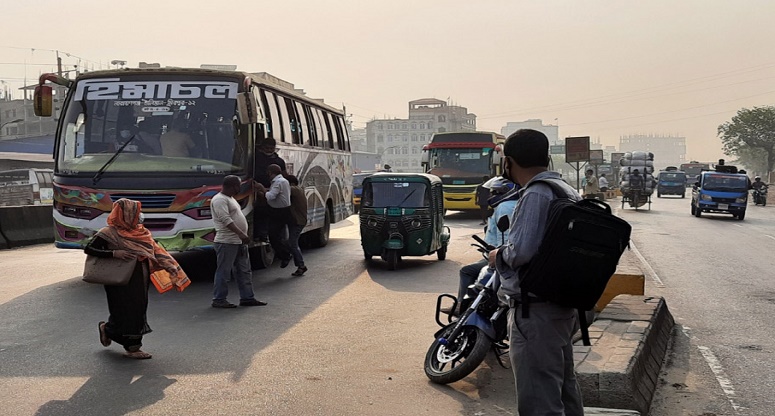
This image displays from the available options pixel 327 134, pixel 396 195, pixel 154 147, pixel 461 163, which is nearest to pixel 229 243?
pixel 154 147

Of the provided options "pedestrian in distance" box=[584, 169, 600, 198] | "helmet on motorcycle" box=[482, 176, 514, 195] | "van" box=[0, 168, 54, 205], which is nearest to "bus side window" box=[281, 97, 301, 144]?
"helmet on motorcycle" box=[482, 176, 514, 195]

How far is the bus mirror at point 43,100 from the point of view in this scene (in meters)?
11.4

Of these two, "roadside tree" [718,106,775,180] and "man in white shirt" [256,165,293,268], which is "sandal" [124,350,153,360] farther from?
"roadside tree" [718,106,775,180]

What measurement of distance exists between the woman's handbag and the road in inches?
28.7

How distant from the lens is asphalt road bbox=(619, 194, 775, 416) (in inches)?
245

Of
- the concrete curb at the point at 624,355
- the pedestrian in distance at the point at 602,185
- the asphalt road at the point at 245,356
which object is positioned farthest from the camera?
the pedestrian in distance at the point at 602,185

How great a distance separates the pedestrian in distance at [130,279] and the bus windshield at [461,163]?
72.9 ft

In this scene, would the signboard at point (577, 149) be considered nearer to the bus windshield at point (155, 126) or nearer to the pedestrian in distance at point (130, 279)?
the bus windshield at point (155, 126)

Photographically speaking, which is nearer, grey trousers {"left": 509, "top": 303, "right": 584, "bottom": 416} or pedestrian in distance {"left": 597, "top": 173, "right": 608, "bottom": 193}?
grey trousers {"left": 509, "top": 303, "right": 584, "bottom": 416}

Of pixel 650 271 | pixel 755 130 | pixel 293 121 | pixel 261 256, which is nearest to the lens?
pixel 261 256

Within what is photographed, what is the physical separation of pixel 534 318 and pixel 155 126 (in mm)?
9367

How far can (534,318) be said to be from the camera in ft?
11.9

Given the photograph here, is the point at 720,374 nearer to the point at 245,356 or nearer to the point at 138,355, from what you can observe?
the point at 245,356

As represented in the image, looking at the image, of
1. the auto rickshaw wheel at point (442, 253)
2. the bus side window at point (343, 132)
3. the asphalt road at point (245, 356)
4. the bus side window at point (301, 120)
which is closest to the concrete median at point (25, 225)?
the asphalt road at point (245, 356)
